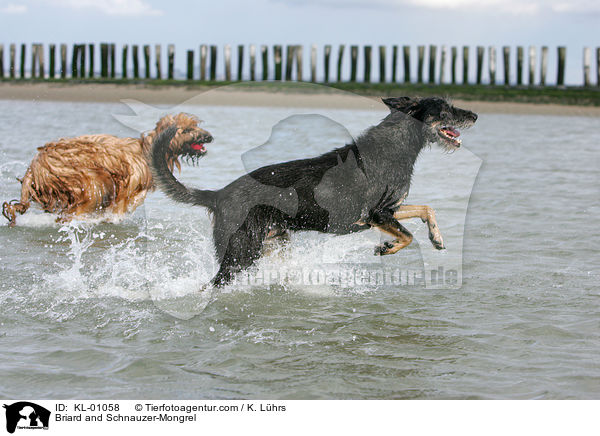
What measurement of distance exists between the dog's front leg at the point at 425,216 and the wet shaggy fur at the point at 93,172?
234 centimetres

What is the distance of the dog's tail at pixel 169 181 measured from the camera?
4.81m

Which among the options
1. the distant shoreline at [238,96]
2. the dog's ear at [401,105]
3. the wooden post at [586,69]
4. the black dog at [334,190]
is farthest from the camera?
the wooden post at [586,69]

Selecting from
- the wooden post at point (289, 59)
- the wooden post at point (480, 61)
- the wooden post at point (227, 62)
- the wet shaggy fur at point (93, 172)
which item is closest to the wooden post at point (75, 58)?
the wooden post at point (227, 62)

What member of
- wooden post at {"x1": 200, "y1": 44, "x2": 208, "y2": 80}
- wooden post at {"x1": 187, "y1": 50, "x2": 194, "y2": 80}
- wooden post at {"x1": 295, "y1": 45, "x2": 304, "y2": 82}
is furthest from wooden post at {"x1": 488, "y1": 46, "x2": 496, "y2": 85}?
wooden post at {"x1": 187, "y1": 50, "x2": 194, "y2": 80}

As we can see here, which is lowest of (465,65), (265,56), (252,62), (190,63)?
(190,63)

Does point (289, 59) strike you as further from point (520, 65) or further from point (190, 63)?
point (520, 65)

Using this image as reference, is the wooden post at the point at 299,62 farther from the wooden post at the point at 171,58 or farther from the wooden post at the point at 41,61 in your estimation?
the wooden post at the point at 41,61

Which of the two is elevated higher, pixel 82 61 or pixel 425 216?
pixel 425 216

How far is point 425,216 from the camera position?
575 centimetres

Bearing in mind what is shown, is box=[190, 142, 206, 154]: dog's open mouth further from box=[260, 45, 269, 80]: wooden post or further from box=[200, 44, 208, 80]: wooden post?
box=[200, 44, 208, 80]: wooden post

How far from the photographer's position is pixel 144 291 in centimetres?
537

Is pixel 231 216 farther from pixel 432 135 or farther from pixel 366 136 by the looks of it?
pixel 432 135
